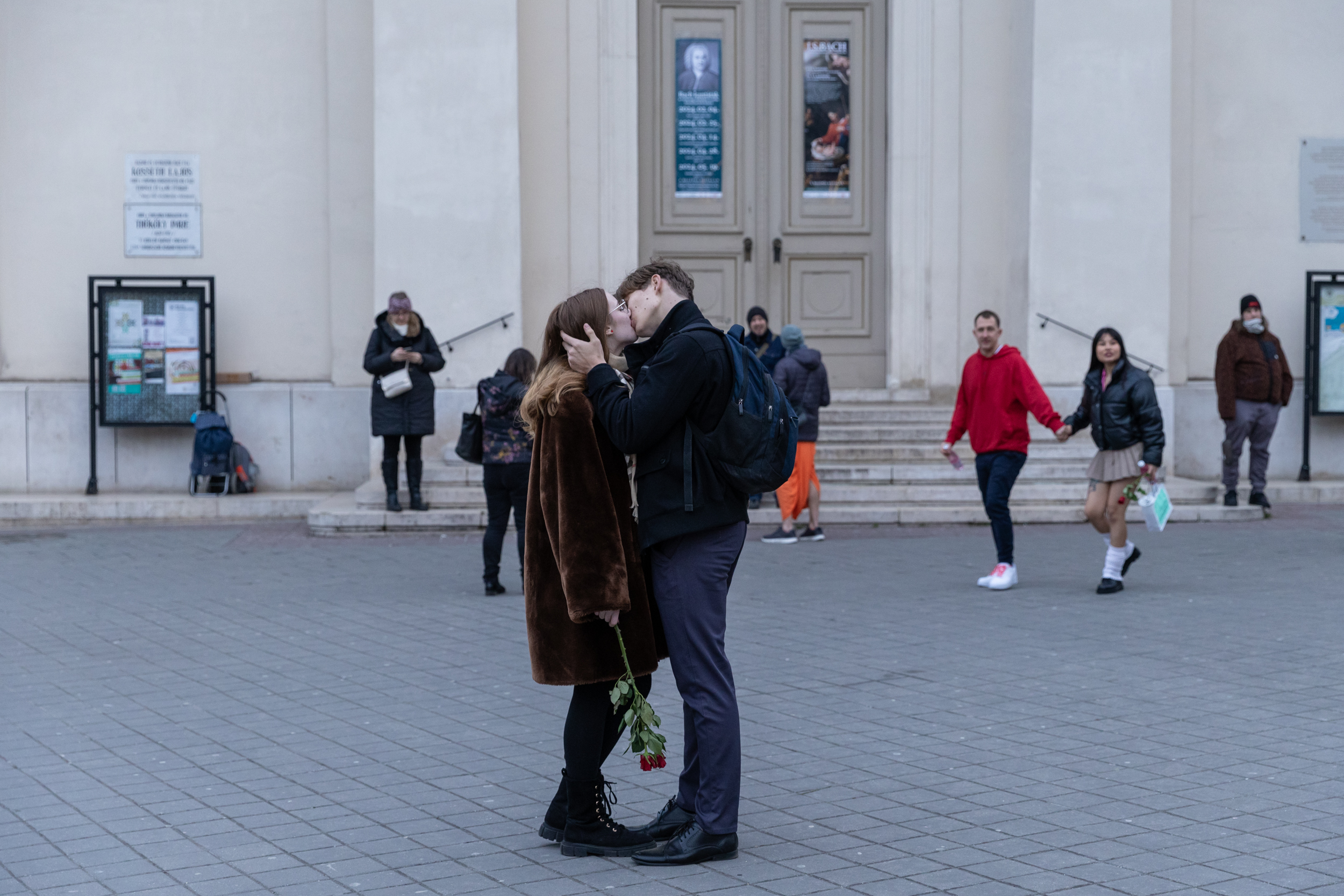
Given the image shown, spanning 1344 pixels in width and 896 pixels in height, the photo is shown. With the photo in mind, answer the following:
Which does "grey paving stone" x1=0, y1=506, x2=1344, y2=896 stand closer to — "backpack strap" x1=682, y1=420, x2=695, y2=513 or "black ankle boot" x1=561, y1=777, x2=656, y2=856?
"black ankle boot" x1=561, y1=777, x2=656, y2=856

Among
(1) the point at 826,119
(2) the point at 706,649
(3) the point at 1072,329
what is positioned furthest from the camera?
(1) the point at 826,119

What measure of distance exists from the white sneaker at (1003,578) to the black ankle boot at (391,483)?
508 cm

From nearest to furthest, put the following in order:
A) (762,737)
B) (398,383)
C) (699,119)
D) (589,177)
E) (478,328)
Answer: (762,737) → (398,383) → (478,328) → (589,177) → (699,119)

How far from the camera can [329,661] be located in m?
7.14

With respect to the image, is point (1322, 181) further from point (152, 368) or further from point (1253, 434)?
point (152, 368)

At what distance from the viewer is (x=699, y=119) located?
14.7 metres

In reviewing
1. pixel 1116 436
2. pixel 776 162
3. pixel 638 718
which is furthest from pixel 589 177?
pixel 638 718

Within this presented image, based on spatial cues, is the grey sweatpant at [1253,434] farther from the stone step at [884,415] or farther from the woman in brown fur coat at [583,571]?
the woman in brown fur coat at [583,571]

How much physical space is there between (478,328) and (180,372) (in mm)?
2750

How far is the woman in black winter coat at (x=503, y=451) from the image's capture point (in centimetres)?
876

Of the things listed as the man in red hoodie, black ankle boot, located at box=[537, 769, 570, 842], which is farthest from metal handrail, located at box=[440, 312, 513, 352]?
black ankle boot, located at box=[537, 769, 570, 842]

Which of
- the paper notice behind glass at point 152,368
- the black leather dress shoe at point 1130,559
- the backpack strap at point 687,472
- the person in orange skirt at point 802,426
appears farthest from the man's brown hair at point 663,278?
the paper notice behind glass at point 152,368

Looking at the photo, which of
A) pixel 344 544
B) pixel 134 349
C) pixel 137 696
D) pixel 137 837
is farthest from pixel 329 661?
pixel 134 349

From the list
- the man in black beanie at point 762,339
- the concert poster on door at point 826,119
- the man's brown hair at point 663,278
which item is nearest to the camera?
the man's brown hair at point 663,278
